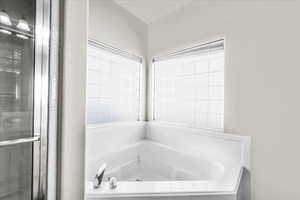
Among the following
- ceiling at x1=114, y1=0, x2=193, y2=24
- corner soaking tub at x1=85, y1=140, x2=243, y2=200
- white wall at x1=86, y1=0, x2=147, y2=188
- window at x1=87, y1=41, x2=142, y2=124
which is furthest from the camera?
ceiling at x1=114, y1=0, x2=193, y2=24

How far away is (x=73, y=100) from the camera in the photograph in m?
0.96

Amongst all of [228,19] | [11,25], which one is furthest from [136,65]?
[11,25]

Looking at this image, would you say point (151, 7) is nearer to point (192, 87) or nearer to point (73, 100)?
point (192, 87)

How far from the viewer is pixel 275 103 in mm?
1380

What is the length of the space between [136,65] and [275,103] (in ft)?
6.15

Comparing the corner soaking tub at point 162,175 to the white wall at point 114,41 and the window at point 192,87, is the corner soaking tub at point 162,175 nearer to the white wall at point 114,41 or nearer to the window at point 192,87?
the white wall at point 114,41

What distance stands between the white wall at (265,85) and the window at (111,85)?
127 cm

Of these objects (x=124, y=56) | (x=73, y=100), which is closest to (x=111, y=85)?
Answer: (x=124, y=56)

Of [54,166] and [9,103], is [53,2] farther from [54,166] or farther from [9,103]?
[54,166]

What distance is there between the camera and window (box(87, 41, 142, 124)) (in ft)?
6.30

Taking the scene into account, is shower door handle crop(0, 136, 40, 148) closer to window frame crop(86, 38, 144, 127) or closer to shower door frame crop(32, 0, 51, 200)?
shower door frame crop(32, 0, 51, 200)

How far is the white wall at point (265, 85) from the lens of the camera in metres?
1.30

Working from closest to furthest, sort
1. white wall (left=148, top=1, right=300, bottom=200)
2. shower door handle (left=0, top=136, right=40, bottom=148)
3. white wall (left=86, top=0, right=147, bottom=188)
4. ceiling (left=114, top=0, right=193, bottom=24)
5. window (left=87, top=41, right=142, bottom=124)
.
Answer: shower door handle (left=0, top=136, right=40, bottom=148)
white wall (left=148, top=1, right=300, bottom=200)
white wall (left=86, top=0, right=147, bottom=188)
window (left=87, top=41, right=142, bottom=124)
ceiling (left=114, top=0, right=193, bottom=24)

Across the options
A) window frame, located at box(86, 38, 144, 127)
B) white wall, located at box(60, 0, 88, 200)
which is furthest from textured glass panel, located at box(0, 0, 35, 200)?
window frame, located at box(86, 38, 144, 127)
